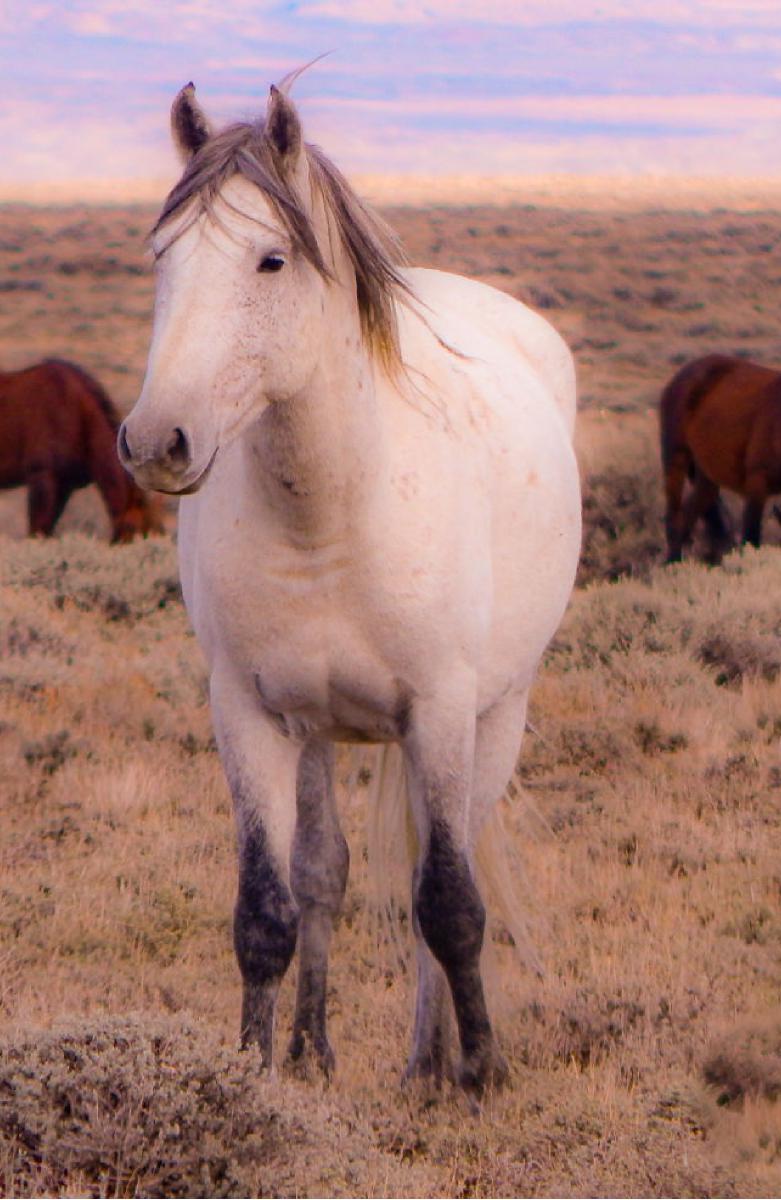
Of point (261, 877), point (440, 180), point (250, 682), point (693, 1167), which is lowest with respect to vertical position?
point (440, 180)

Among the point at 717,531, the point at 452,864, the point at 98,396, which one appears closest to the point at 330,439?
the point at 452,864

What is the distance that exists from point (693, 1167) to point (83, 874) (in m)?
2.70

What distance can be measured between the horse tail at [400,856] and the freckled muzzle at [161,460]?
189cm

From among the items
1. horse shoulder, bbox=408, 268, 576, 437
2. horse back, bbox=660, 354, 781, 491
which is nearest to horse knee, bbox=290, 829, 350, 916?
horse shoulder, bbox=408, 268, 576, 437

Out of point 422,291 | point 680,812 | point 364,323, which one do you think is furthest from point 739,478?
point 364,323

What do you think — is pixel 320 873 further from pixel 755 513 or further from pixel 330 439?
pixel 755 513

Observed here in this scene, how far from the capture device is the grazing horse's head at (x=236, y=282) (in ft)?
9.05

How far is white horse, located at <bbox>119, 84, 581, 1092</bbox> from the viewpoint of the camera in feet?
9.65

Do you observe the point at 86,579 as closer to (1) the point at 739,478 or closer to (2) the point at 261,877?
(1) the point at 739,478

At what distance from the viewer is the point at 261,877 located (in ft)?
12.1

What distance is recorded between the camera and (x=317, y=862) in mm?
4500

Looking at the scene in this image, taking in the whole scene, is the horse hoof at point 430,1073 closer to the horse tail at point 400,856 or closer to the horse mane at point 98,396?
the horse tail at point 400,856

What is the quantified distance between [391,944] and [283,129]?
2670mm

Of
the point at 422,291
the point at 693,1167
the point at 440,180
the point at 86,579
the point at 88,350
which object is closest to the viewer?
the point at 693,1167
